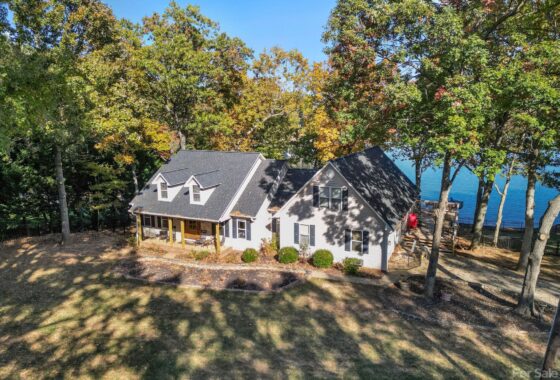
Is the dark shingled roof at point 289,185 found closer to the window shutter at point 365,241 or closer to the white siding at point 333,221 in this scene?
the white siding at point 333,221

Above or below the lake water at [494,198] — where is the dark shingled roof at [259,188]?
above

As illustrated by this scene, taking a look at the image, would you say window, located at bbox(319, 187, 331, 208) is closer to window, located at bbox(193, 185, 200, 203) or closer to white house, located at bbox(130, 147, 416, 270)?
white house, located at bbox(130, 147, 416, 270)

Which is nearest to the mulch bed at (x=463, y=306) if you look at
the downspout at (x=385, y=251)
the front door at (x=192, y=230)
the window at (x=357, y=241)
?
the downspout at (x=385, y=251)

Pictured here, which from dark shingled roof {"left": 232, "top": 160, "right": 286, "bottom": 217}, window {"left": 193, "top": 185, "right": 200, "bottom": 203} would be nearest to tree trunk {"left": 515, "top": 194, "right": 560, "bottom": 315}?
dark shingled roof {"left": 232, "top": 160, "right": 286, "bottom": 217}

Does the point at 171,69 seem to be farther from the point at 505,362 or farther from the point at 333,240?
the point at 505,362

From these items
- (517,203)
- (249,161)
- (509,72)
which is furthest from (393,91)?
(517,203)

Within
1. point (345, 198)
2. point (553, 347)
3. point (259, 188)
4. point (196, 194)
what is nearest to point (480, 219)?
point (345, 198)
